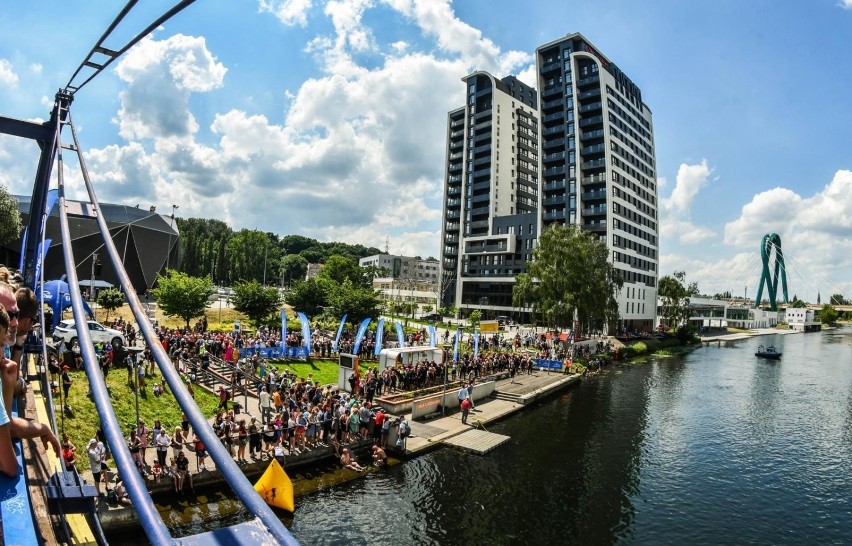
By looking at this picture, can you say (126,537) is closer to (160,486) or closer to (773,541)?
(160,486)

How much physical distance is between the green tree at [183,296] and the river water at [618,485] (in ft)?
87.3

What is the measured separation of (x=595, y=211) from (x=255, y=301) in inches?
2364

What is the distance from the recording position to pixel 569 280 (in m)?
55.8

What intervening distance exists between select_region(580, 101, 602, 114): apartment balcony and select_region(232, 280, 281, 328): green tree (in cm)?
6573

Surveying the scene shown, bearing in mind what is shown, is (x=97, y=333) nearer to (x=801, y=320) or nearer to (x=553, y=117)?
(x=553, y=117)

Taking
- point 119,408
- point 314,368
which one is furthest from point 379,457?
point 314,368

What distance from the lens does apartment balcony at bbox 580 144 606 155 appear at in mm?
84606

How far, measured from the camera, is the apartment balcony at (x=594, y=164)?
3317 inches

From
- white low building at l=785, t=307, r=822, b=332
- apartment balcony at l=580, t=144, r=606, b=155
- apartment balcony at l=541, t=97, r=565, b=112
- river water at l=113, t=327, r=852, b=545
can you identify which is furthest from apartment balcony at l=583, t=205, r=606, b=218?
white low building at l=785, t=307, r=822, b=332

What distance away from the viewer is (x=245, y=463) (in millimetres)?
17109

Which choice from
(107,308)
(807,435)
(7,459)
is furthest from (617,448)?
(107,308)

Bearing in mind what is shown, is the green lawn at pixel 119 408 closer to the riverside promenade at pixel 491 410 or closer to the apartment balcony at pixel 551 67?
the riverside promenade at pixel 491 410

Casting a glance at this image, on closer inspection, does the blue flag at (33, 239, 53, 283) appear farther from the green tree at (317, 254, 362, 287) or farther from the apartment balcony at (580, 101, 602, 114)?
the apartment balcony at (580, 101, 602, 114)

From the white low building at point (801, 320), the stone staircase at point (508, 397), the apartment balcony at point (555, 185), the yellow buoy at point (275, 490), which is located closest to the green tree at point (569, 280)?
the stone staircase at point (508, 397)
